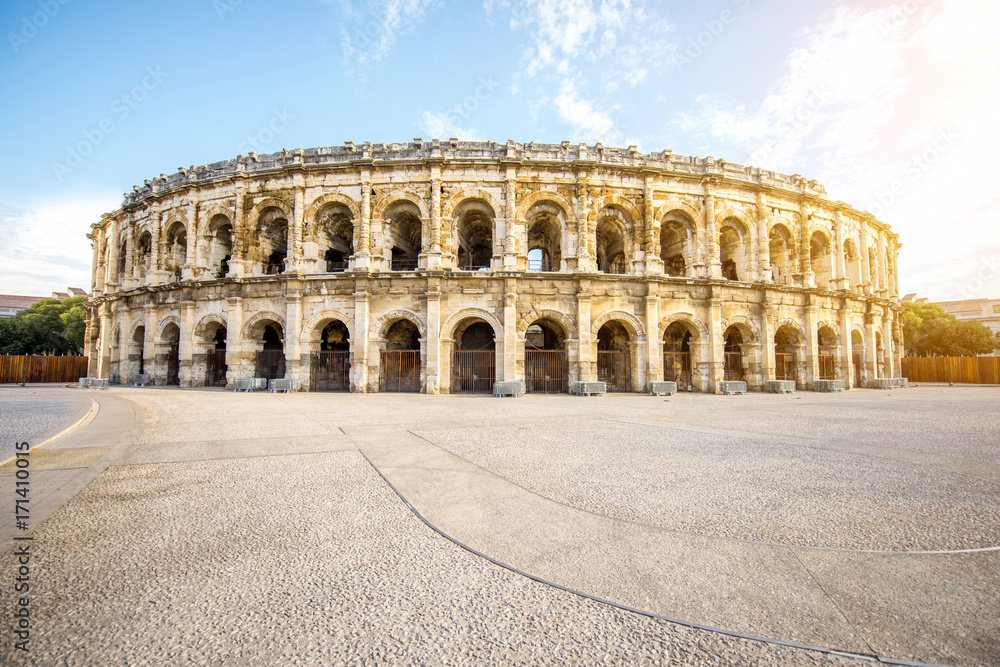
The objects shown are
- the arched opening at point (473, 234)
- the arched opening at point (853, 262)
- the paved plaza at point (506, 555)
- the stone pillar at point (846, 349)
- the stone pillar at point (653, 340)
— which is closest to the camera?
the paved plaza at point (506, 555)

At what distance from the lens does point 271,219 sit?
18312mm

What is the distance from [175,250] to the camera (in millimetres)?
20109

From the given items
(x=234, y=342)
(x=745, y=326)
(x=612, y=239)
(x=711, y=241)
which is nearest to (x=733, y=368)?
(x=745, y=326)

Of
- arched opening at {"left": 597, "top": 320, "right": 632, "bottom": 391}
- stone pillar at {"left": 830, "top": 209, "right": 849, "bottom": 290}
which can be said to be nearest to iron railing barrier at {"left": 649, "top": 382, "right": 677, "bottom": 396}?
arched opening at {"left": 597, "top": 320, "right": 632, "bottom": 391}

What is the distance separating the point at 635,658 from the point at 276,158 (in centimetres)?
2211

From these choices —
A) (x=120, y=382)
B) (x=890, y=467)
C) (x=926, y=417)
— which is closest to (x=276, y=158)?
(x=120, y=382)

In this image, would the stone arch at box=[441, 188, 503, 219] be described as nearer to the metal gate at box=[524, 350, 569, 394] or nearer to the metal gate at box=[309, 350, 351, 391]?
the metal gate at box=[524, 350, 569, 394]

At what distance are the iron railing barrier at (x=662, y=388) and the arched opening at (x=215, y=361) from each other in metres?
19.8

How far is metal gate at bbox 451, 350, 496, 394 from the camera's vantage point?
1695 centimetres

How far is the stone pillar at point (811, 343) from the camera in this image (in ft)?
61.4

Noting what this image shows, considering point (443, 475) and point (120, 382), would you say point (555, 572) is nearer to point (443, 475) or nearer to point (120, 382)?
point (443, 475)

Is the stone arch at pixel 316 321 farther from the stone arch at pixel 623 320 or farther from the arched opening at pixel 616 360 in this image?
the arched opening at pixel 616 360

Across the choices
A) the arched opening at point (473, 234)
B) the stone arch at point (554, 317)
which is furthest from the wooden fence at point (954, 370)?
the arched opening at point (473, 234)

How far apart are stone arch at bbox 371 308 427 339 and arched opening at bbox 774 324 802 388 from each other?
17465mm
